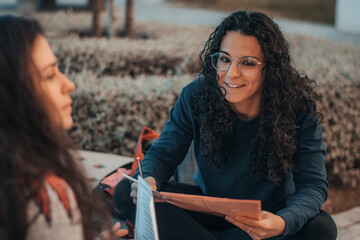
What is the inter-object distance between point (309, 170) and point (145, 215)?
2.96ft

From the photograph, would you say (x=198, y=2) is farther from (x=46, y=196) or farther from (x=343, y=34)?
(x=46, y=196)

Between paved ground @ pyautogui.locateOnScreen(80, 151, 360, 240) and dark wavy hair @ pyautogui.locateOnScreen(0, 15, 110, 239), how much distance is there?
1672mm

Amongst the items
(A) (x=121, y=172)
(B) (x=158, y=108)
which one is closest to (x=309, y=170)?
(A) (x=121, y=172)

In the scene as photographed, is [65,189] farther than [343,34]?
No

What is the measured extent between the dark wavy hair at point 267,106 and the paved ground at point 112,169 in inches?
39.1

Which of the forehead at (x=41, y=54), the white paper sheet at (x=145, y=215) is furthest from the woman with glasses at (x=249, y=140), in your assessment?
the forehead at (x=41, y=54)

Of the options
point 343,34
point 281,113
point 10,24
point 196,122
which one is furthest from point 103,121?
point 343,34

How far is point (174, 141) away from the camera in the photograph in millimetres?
2320

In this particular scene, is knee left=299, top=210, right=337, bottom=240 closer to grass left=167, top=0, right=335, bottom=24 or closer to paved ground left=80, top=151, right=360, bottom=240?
paved ground left=80, top=151, right=360, bottom=240

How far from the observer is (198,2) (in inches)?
597

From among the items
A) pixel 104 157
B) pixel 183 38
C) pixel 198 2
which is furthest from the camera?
pixel 198 2

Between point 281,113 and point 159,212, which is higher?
point 281,113

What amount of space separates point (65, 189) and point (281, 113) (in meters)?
1.23

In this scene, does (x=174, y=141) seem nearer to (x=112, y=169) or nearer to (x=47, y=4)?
(x=112, y=169)
